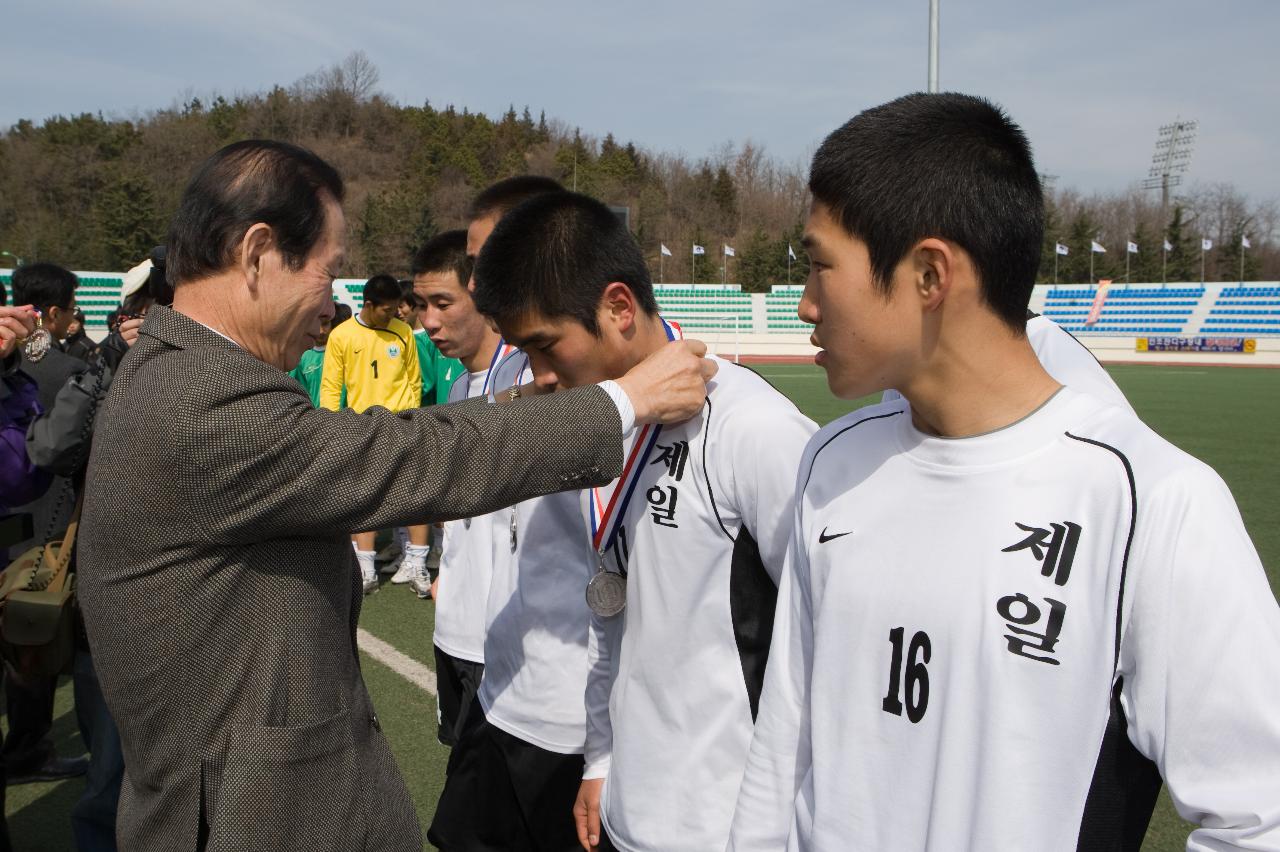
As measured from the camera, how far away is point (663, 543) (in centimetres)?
209

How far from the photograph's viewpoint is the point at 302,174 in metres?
2.01

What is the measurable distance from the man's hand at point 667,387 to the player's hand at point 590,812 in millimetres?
971

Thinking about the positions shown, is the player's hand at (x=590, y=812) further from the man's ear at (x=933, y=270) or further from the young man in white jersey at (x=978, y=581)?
the man's ear at (x=933, y=270)

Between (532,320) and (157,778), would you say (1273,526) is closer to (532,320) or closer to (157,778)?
(532,320)

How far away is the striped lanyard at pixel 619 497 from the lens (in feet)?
7.22

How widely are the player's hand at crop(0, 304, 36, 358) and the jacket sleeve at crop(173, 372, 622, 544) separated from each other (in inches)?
84.6

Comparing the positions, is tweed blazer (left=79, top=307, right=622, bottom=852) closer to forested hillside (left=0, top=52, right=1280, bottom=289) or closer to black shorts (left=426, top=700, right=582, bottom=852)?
black shorts (left=426, top=700, right=582, bottom=852)

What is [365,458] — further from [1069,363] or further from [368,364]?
[368,364]

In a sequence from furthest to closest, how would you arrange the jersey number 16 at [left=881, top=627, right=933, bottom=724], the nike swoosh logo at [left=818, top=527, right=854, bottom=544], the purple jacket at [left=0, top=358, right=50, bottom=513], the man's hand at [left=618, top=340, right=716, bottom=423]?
the purple jacket at [left=0, top=358, right=50, bottom=513] → the man's hand at [left=618, top=340, right=716, bottom=423] → the nike swoosh logo at [left=818, top=527, right=854, bottom=544] → the jersey number 16 at [left=881, top=627, right=933, bottom=724]

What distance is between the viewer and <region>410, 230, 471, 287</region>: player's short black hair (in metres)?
4.64

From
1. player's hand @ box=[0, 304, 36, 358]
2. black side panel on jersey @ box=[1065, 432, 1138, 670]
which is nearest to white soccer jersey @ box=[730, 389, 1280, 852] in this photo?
black side panel on jersey @ box=[1065, 432, 1138, 670]

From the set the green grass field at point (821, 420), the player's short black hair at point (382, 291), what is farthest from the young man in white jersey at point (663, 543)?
the player's short black hair at point (382, 291)

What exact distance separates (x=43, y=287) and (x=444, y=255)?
318 cm

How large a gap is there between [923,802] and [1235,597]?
1.71 feet
